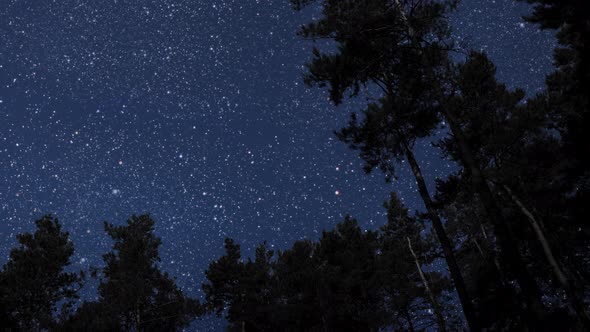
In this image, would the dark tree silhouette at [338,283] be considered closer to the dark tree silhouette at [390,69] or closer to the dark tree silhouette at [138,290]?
the dark tree silhouette at [138,290]

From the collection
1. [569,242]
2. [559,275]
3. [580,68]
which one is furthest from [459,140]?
[569,242]

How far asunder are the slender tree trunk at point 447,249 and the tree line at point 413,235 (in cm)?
4

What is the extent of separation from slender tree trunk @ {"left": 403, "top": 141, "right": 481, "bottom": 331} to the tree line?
42 mm

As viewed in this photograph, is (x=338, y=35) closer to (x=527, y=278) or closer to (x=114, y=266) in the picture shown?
(x=527, y=278)

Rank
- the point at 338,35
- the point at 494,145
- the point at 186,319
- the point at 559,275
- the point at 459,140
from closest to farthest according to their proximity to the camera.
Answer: the point at 459,140, the point at 338,35, the point at 559,275, the point at 494,145, the point at 186,319

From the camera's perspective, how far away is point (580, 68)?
39.1ft

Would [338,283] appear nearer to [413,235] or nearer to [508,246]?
[413,235]

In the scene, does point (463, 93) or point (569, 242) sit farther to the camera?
point (569, 242)

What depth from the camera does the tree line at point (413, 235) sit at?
38.0 ft

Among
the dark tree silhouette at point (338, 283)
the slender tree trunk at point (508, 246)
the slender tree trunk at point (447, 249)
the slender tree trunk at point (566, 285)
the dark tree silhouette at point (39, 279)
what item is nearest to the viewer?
the slender tree trunk at point (508, 246)

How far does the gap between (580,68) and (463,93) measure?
18.1ft

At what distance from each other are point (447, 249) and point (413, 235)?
15.8 metres

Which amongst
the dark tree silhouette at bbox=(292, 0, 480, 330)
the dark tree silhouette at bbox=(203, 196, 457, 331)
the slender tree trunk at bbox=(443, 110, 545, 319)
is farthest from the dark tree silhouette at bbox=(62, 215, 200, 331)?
the slender tree trunk at bbox=(443, 110, 545, 319)

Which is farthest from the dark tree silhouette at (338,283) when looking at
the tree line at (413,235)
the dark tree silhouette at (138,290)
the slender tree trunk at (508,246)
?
the slender tree trunk at (508,246)
